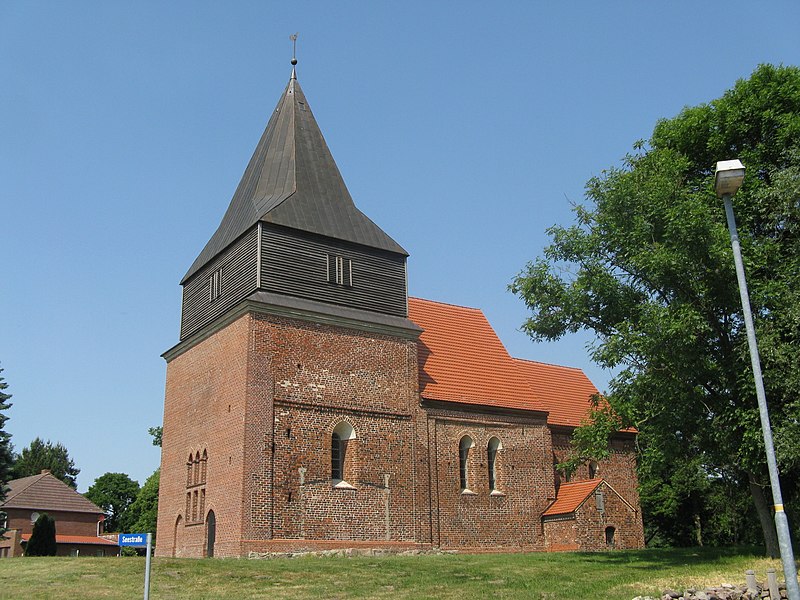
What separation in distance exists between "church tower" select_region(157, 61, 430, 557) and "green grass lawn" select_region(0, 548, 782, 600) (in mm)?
2842

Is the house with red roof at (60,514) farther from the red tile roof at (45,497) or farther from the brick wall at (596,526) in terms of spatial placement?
the brick wall at (596,526)

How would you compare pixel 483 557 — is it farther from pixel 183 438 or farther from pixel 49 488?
pixel 49 488

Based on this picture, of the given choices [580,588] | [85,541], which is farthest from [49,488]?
[580,588]

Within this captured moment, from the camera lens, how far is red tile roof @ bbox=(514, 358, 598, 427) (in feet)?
105

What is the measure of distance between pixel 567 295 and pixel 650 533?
2260 centimetres

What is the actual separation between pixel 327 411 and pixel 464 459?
6.01m

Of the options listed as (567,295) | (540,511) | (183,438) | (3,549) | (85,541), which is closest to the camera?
(567,295)

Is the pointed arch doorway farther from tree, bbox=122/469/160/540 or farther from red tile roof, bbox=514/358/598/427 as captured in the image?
tree, bbox=122/469/160/540

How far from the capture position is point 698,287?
19.8m

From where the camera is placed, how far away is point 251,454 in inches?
878

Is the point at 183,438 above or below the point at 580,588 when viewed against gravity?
above

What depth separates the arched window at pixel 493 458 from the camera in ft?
92.0

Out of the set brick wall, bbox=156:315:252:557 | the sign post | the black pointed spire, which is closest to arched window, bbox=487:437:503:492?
the black pointed spire

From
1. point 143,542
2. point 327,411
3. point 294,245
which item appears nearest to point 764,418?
point 143,542
